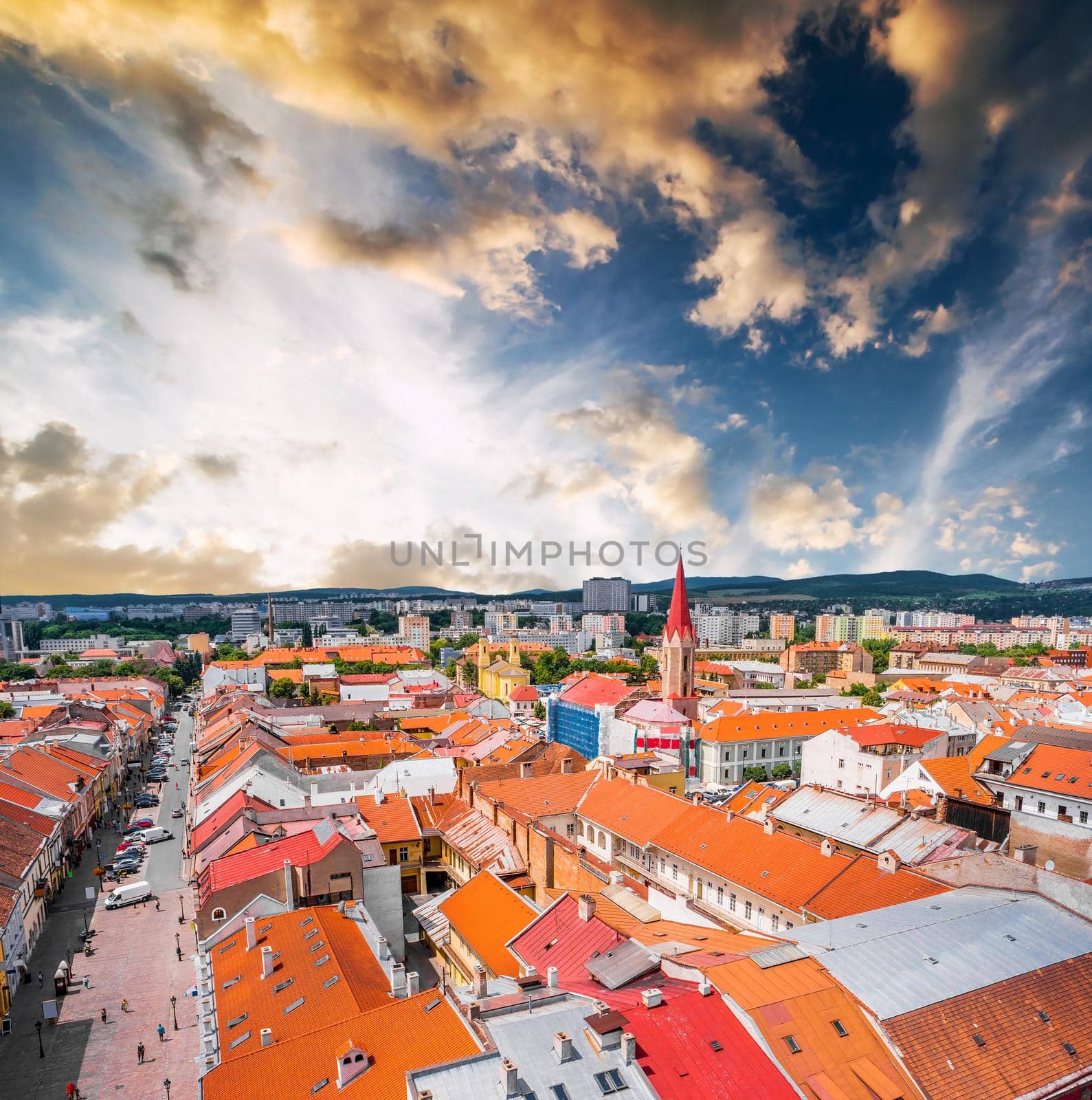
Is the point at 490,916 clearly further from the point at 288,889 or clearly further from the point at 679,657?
the point at 679,657

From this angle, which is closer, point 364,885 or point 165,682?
point 364,885

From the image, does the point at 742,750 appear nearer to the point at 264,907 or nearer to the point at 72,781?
the point at 264,907

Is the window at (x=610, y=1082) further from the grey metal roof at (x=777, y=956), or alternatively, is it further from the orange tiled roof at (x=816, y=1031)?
the grey metal roof at (x=777, y=956)

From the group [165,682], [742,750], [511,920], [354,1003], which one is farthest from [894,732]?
[165,682]

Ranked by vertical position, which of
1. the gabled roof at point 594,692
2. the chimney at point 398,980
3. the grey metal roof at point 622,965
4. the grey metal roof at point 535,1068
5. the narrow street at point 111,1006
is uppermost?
the gabled roof at point 594,692

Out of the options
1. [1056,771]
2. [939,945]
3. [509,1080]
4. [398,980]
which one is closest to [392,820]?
[398,980]

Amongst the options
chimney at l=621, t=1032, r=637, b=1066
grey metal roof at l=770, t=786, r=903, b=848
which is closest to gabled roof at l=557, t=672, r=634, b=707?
grey metal roof at l=770, t=786, r=903, b=848

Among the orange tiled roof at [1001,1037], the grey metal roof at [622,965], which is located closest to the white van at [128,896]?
the grey metal roof at [622,965]
